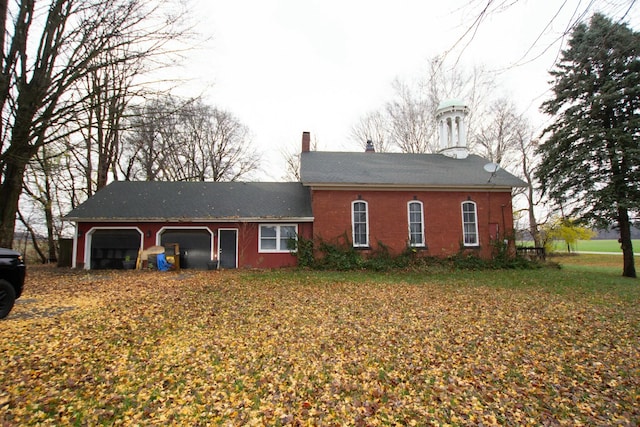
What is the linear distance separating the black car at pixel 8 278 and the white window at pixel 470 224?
17.0 m

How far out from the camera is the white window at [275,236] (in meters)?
16.8

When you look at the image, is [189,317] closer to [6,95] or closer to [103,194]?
[6,95]

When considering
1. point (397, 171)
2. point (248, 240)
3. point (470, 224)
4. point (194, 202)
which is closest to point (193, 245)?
point (194, 202)

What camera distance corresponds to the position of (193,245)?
59.7 feet

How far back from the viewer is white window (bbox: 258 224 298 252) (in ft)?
55.1

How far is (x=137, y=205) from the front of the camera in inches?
668

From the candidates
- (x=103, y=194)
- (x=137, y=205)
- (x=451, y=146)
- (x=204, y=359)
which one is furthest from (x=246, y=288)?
(x=451, y=146)

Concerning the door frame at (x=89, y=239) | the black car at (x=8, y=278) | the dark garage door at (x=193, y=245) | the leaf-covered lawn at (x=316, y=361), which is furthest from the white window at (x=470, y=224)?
the black car at (x=8, y=278)

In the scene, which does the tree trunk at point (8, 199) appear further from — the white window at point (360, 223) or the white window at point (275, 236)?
the white window at point (360, 223)

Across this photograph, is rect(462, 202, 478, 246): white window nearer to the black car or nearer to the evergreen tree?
the evergreen tree

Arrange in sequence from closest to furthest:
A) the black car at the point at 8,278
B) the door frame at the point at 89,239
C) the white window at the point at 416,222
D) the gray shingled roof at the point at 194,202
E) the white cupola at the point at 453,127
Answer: the black car at the point at 8,278 < the door frame at the point at 89,239 < the gray shingled roof at the point at 194,202 < the white window at the point at 416,222 < the white cupola at the point at 453,127

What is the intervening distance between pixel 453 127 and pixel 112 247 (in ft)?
67.3

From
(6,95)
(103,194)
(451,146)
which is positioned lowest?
Result: (103,194)

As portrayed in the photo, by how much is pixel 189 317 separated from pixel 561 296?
34.1 feet
